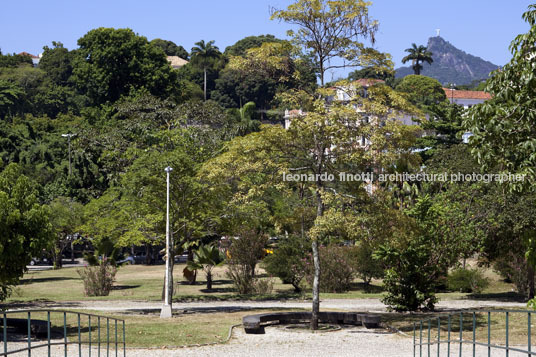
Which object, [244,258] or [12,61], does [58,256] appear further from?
[12,61]

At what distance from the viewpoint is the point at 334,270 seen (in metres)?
33.5

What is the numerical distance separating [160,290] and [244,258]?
5.01 m

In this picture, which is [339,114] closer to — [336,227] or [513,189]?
[336,227]

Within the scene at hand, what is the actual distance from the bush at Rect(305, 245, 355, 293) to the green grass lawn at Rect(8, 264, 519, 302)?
0.74 meters

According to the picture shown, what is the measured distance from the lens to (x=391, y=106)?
65.4 feet

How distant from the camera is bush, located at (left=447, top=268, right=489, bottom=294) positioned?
106 ft

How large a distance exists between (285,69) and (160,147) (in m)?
10.8

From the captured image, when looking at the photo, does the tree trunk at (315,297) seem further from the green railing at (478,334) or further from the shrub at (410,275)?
the shrub at (410,275)

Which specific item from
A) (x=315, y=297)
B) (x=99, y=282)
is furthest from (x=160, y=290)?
(x=315, y=297)

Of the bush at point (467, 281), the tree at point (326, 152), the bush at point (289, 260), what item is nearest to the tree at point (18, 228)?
the tree at point (326, 152)

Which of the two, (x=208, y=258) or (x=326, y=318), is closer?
(x=326, y=318)

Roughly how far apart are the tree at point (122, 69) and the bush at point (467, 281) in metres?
49.9

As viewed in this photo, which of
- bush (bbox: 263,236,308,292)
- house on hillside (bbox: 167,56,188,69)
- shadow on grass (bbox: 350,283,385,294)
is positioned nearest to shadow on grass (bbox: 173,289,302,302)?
bush (bbox: 263,236,308,292)

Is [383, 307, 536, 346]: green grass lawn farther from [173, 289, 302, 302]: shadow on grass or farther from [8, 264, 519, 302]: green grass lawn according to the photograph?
[173, 289, 302, 302]: shadow on grass
